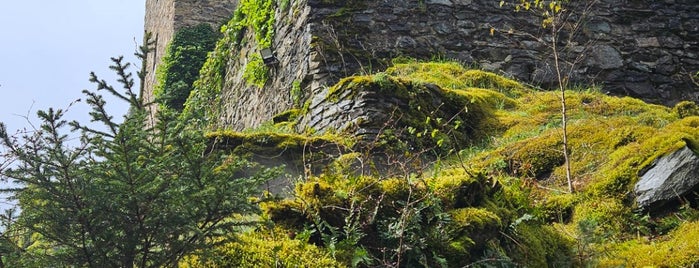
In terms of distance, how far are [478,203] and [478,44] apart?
17.2ft

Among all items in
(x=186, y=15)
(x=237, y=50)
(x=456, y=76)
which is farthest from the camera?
(x=186, y=15)

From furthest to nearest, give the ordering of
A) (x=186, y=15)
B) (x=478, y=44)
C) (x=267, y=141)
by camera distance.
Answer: (x=186, y=15), (x=478, y=44), (x=267, y=141)

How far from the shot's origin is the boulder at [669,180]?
4.27 metres

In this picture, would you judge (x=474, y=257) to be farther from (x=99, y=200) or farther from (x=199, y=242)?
(x=99, y=200)

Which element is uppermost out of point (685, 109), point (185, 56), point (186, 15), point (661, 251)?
point (186, 15)

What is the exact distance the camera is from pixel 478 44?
895cm

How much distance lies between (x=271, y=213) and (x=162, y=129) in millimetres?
665

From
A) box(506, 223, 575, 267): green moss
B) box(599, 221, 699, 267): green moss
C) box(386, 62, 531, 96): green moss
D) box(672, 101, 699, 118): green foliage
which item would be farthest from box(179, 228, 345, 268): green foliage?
box(386, 62, 531, 96): green moss

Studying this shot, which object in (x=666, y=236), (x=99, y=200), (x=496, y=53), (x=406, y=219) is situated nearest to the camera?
(x=99, y=200)

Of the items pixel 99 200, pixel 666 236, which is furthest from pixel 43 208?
pixel 666 236

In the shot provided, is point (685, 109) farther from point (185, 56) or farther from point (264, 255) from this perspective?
point (185, 56)

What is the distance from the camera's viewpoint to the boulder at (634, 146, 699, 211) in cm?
427

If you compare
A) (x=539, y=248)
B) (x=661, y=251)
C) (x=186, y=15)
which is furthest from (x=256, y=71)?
(x=661, y=251)

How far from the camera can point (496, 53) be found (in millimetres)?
8922
